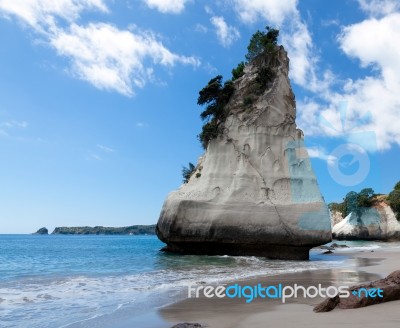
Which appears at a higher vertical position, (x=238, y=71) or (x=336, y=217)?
(x=238, y=71)

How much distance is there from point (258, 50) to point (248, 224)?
12184 mm

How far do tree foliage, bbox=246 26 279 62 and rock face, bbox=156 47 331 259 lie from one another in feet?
3.11

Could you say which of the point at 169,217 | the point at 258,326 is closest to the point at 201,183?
the point at 169,217

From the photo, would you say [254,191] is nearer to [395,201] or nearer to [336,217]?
[395,201]

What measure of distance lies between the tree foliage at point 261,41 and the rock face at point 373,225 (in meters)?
40.4

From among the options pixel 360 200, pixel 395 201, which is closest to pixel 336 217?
pixel 360 200

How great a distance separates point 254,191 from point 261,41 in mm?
10400

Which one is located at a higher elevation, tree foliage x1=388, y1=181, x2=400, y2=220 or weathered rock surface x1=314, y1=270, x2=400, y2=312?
tree foliage x1=388, y1=181, x2=400, y2=220

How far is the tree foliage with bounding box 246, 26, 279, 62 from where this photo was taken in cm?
2695

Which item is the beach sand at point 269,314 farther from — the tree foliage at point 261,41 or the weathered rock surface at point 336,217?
the weathered rock surface at point 336,217

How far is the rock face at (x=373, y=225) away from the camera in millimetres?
57656

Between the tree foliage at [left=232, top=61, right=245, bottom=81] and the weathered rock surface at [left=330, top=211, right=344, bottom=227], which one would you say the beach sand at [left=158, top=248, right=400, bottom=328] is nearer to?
the tree foliage at [left=232, top=61, right=245, bottom=81]

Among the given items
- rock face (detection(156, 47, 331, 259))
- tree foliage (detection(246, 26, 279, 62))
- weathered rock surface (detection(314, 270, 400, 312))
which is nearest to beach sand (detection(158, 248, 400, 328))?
weathered rock surface (detection(314, 270, 400, 312))

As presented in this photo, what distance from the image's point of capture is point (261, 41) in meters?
27.1
